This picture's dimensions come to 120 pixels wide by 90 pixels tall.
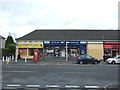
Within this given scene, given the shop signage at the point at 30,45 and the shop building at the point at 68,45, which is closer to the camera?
the shop building at the point at 68,45

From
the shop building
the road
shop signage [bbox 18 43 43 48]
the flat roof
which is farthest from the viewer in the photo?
the flat roof

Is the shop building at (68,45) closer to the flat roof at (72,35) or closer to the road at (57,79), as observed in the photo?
the flat roof at (72,35)

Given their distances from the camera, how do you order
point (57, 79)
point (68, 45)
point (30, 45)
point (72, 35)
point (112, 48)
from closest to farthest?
1. point (57, 79)
2. point (112, 48)
3. point (30, 45)
4. point (68, 45)
5. point (72, 35)

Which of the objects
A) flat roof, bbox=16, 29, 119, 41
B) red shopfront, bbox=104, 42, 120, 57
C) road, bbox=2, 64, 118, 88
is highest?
flat roof, bbox=16, 29, 119, 41

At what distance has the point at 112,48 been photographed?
28922 mm

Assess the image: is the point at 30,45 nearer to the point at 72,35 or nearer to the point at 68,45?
the point at 68,45

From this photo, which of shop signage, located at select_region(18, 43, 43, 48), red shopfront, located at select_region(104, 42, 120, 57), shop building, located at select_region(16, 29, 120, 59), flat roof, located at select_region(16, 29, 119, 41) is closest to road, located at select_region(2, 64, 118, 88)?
shop building, located at select_region(16, 29, 120, 59)

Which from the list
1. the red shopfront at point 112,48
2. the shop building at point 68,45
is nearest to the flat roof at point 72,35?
the shop building at point 68,45

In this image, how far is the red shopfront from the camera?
28.9 metres

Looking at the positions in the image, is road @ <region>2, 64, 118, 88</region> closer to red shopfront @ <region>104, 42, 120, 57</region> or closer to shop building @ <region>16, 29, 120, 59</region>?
shop building @ <region>16, 29, 120, 59</region>

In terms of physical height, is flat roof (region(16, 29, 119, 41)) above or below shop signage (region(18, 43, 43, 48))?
above

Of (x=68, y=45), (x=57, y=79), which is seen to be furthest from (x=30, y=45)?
(x=57, y=79)

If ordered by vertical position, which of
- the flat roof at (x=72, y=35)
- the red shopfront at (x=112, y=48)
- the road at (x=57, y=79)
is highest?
the flat roof at (x=72, y=35)

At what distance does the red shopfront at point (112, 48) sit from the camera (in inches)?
1140
